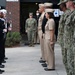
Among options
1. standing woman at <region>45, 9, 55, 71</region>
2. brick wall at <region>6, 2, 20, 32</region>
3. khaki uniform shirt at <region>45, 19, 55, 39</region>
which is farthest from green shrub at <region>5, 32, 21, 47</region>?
khaki uniform shirt at <region>45, 19, 55, 39</region>

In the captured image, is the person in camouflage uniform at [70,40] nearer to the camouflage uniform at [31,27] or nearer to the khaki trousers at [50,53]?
the khaki trousers at [50,53]

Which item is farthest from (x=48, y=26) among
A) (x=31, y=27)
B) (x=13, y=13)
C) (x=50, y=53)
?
(x=13, y=13)

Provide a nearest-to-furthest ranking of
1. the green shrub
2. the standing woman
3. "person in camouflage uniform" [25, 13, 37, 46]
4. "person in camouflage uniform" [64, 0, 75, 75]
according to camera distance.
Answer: "person in camouflage uniform" [64, 0, 75, 75], the standing woman, the green shrub, "person in camouflage uniform" [25, 13, 37, 46]

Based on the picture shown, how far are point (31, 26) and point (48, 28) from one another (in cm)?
953

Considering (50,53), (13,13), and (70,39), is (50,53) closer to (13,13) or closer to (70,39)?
(70,39)

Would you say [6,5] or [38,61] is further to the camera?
[6,5]

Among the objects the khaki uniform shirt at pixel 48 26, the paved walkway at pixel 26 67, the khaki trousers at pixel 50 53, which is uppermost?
the khaki uniform shirt at pixel 48 26

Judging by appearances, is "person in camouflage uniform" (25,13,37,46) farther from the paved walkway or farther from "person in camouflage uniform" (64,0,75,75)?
"person in camouflage uniform" (64,0,75,75)

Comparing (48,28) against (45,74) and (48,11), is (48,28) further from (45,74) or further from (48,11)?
(45,74)

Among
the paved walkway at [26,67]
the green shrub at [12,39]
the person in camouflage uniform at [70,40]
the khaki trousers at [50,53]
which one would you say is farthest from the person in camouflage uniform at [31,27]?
the person in camouflage uniform at [70,40]

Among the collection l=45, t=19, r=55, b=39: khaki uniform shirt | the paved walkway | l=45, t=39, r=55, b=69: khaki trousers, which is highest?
l=45, t=19, r=55, b=39: khaki uniform shirt

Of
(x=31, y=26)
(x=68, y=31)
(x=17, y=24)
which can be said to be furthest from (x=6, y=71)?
(x=17, y=24)

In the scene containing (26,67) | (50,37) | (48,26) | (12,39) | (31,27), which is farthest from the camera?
(31,27)

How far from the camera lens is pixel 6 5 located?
2241 cm
